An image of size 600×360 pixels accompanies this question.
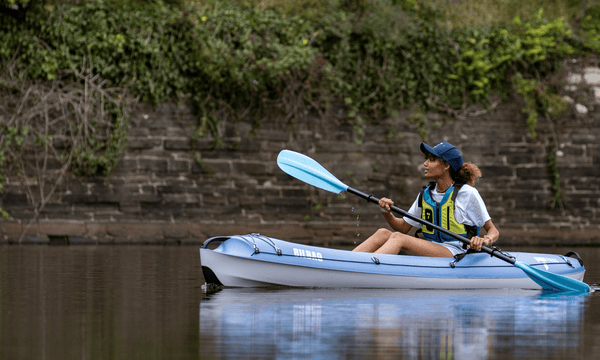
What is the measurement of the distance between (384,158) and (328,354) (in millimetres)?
9865

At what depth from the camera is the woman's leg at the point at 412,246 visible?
6.77m

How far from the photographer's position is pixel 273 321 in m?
4.66

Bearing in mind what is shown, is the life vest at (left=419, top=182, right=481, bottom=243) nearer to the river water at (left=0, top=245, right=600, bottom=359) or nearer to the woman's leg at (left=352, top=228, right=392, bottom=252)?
the woman's leg at (left=352, top=228, right=392, bottom=252)

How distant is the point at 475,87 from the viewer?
44.9 feet

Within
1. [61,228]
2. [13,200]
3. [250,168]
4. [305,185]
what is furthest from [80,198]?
[305,185]

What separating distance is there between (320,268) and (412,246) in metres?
0.84

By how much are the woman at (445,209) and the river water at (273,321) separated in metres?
0.42

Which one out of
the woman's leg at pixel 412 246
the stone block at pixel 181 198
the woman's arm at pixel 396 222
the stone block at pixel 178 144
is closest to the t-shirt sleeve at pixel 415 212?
the woman's arm at pixel 396 222

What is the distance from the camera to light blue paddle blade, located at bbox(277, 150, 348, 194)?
768cm

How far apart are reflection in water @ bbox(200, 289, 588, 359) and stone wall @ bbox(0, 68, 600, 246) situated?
20.7ft

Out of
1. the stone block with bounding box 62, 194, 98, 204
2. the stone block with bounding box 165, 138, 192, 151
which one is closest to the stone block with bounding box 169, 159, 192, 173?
the stone block with bounding box 165, 138, 192, 151

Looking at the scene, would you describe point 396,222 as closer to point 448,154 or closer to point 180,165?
point 448,154

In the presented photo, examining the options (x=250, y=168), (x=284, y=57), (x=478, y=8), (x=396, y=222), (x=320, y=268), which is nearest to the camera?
(x=320, y=268)

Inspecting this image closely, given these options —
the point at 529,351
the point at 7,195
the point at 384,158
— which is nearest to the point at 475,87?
the point at 384,158
